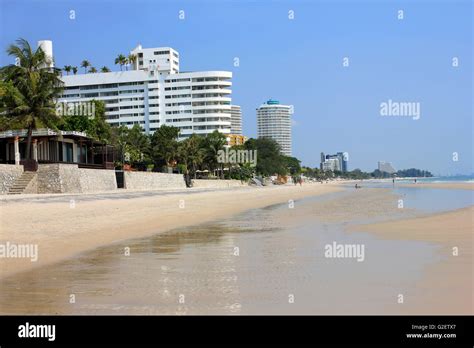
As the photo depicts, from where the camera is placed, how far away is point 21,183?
37188 millimetres

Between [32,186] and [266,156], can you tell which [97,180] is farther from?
[266,156]

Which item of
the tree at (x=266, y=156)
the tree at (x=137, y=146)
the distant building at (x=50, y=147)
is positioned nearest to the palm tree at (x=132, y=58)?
the tree at (x=266, y=156)

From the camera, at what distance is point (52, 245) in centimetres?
1472

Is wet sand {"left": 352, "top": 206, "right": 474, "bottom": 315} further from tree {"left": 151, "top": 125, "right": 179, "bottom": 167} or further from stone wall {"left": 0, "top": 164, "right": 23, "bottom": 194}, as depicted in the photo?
tree {"left": 151, "top": 125, "right": 179, "bottom": 167}

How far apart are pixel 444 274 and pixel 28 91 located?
38.7 meters

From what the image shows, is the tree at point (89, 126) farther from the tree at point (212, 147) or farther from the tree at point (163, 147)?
the tree at point (212, 147)

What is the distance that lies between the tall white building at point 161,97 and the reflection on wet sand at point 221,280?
127343 millimetres

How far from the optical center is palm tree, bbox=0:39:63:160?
130 ft

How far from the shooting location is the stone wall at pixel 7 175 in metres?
35.0

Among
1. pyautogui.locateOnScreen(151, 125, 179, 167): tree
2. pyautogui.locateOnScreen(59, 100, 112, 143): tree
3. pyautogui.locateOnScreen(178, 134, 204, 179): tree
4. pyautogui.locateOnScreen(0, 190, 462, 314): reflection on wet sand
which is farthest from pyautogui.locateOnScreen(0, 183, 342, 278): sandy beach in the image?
pyautogui.locateOnScreen(178, 134, 204, 179): tree

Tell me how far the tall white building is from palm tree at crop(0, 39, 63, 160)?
97942 mm
